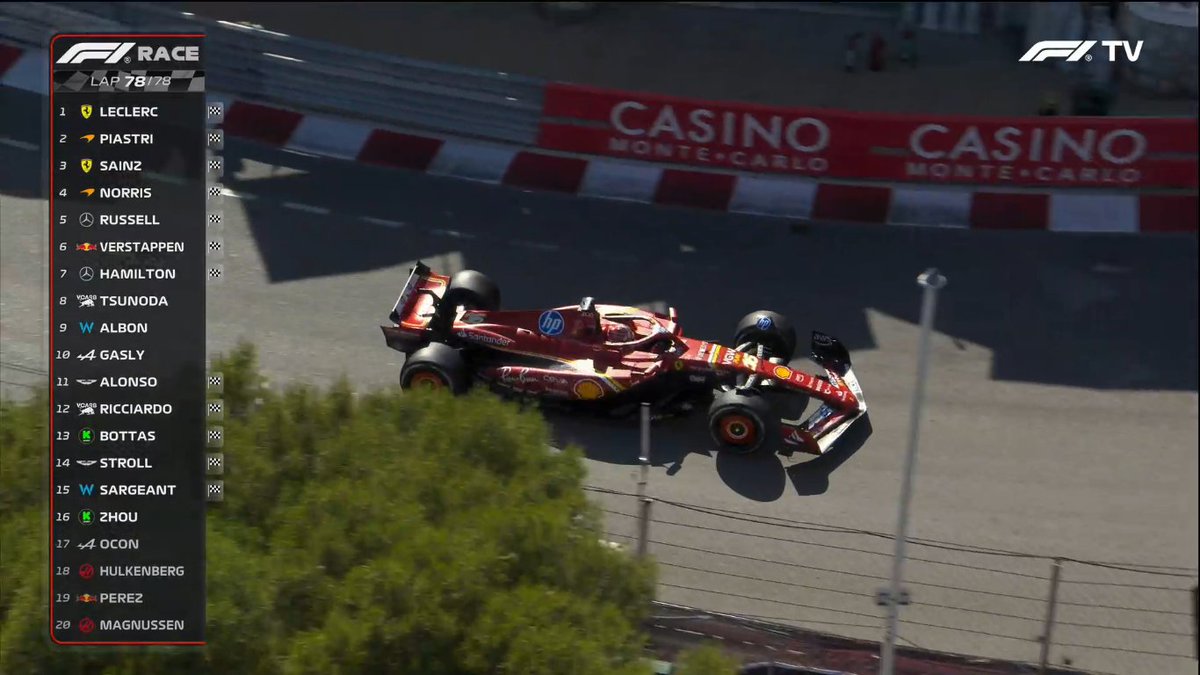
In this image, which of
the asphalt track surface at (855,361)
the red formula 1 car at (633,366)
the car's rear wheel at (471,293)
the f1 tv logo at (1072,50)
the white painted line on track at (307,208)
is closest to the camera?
the asphalt track surface at (855,361)

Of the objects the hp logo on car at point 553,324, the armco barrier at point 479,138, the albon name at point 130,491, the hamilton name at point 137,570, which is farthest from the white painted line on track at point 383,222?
the hamilton name at point 137,570

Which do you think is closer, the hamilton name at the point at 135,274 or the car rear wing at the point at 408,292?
the hamilton name at the point at 135,274

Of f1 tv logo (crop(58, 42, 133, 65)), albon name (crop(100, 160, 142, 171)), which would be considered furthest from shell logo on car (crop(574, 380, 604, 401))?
f1 tv logo (crop(58, 42, 133, 65))

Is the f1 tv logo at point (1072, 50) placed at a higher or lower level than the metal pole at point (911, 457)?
higher

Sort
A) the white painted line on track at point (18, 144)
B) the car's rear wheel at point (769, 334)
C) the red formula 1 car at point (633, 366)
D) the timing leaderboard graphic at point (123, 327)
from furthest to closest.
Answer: the white painted line on track at point (18, 144) → the car's rear wheel at point (769, 334) → the red formula 1 car at point (633, 366) → the timing leaderboard graphic at point (123, 327)

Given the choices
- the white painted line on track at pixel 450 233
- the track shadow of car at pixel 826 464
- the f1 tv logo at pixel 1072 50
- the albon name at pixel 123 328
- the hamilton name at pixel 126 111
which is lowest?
the track shadow of car at pixel 826 464

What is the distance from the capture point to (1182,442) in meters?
14.1

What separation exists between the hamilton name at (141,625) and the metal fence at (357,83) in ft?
38.2

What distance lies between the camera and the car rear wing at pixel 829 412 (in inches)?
532

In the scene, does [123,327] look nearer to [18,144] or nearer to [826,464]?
[826,464]

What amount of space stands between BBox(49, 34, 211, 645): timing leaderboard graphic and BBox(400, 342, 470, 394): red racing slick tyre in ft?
18.1

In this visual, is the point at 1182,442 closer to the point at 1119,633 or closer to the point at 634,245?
the point at 1119,633

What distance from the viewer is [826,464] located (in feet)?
44.9

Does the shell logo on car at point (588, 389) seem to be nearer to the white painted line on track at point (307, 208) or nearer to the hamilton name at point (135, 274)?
the white painted line on track at point (307, 208)
